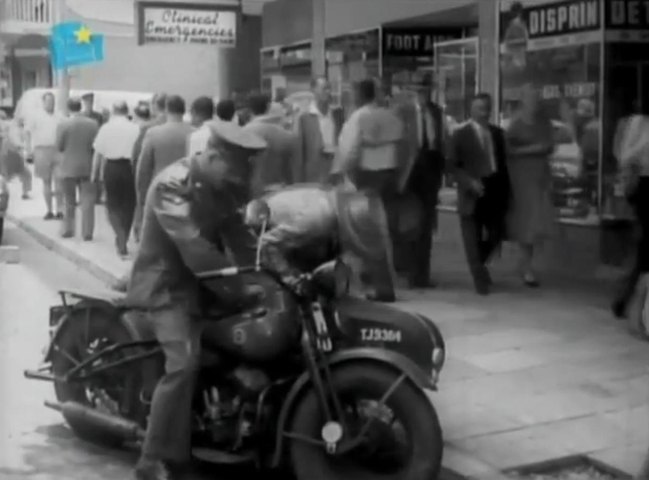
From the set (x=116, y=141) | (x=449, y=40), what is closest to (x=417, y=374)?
(x=116, y=141)

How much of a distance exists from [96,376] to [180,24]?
18.4 ft

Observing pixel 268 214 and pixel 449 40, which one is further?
pixel 449 40

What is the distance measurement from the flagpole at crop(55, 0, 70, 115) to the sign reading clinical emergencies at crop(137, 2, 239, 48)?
853mm

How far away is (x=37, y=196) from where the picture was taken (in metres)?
18.7

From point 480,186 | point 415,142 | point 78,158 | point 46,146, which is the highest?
point 415,142

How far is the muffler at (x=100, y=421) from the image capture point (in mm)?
5816

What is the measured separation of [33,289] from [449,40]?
5686 mm

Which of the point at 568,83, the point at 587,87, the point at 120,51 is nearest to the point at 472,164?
the point at 587,87

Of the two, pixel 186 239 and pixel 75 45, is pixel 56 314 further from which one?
pixel 75 45

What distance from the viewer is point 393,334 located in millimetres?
5426

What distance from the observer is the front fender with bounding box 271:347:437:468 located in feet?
17.0

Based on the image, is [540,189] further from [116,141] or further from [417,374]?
[417,374]

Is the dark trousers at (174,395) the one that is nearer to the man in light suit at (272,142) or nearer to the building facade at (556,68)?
the man in light suit at (272,142)

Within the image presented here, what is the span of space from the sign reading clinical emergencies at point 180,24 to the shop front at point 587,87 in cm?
288
